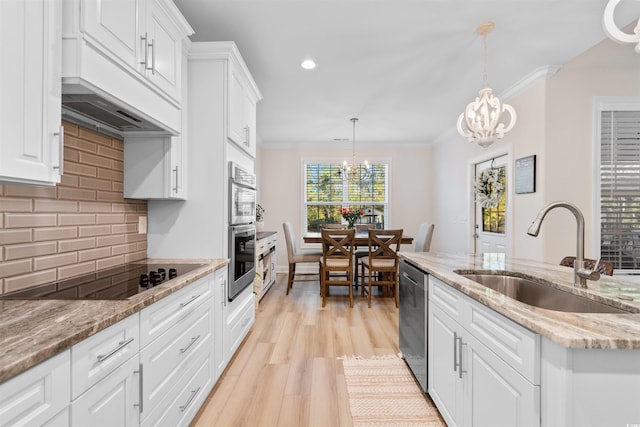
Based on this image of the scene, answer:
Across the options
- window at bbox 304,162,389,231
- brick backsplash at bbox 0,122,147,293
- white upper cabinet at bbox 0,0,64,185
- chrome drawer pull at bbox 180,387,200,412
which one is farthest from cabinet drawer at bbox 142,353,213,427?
window at bbox 304,162,389,231

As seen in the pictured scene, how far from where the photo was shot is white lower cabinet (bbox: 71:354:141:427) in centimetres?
91

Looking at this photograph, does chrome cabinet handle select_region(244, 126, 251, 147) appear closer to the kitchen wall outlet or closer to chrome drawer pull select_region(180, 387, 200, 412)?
the kitchen wall outlet

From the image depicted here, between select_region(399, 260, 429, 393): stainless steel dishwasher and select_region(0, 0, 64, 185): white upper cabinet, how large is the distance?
6.21ft

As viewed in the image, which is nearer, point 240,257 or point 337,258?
point 240,257

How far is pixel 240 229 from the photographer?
253 centimetres

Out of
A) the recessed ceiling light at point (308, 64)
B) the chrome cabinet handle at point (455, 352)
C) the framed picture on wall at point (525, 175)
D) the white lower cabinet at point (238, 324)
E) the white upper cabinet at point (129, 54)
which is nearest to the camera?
the white upper cabinet at point (129, 54)

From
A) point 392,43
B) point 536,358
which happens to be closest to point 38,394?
point 536,358

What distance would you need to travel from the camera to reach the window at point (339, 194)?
6375mm

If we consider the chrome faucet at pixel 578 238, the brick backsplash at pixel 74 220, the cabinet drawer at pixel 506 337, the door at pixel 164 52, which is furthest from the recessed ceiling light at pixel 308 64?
the cabinet drawer at pixel 506 337

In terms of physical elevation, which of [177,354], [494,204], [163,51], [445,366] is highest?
[163,51]

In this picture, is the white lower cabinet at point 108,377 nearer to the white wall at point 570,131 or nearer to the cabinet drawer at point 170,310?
the cabinet drawer at point 170,310

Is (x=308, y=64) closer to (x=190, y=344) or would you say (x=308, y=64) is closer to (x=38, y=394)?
(x=190, y=344)

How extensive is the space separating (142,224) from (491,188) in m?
3.90

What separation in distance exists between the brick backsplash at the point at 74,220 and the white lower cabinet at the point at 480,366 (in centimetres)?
189
